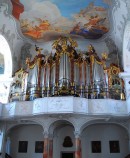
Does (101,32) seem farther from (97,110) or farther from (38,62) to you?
(97,110)

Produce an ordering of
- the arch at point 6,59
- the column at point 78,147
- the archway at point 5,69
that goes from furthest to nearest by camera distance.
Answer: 1. the arch at point 6,59
2. the archway at point 5,69
3. the column at point 78,147

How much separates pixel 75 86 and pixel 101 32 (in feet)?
16.6

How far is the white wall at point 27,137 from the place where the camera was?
16.4 m

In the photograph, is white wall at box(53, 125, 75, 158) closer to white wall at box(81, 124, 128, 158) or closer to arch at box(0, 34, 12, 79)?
white wall at box(81, 124, 128, 158)

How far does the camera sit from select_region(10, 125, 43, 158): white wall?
16.4 m

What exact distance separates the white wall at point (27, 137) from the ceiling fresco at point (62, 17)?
7.41 m

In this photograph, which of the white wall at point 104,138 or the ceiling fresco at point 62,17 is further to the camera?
the white wall at point 104,138

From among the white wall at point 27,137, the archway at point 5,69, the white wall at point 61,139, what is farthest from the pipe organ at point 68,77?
the white wall at point 61,139

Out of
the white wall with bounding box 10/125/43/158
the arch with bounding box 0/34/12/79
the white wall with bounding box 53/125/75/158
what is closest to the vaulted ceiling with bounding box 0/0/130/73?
the arch with bounding box 0/34/12/79

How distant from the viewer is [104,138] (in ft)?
52.6

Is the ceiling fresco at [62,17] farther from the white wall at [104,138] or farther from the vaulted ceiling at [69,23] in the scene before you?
the white wall at [104,138]

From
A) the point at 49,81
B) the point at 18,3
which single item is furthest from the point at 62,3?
the point at 49,81

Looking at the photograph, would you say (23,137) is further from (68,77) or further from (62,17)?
(62,17)

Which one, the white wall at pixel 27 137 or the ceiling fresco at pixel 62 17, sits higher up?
the ceiling fresco at pixel 62 17
